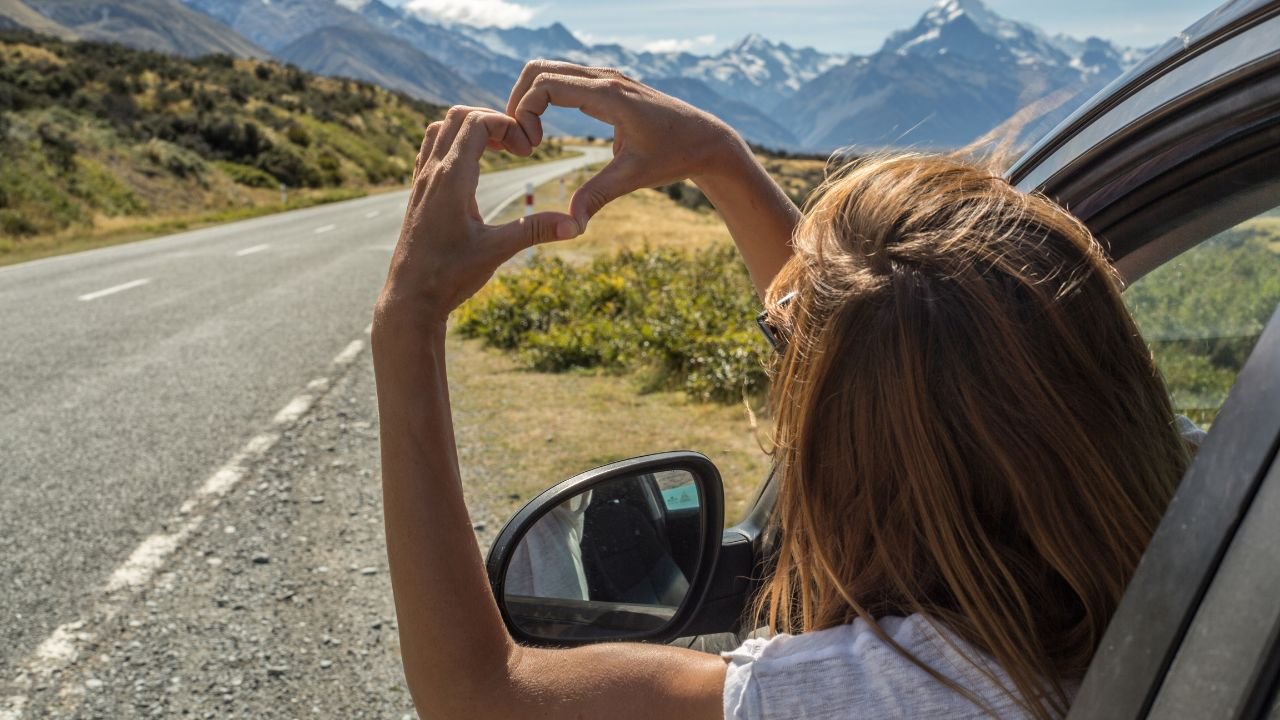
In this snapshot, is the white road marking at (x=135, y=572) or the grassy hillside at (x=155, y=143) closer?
the white road marking at (x=135, y=572)

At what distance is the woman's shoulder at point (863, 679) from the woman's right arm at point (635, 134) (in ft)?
1.56

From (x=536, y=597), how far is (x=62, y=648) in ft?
8.76

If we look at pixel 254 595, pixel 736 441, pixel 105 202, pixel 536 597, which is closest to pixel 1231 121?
pixel 536 597

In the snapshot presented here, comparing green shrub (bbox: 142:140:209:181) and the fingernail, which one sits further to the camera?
green shrub (bbox: 142:140:209:181)

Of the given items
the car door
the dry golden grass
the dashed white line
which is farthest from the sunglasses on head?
the dry golden grass

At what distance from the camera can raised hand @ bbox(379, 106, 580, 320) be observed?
0.96m

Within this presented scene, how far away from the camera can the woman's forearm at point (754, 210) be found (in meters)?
1.46

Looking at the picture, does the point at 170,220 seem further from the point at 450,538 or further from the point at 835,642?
the point at 835,642

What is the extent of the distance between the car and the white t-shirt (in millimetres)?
96

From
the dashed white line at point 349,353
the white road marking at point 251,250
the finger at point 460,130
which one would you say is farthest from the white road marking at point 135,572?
the white road marking at point 251,250

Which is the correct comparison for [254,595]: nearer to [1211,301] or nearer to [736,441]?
[736,441]

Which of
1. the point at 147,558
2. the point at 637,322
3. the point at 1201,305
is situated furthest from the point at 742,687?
the point at 637,322

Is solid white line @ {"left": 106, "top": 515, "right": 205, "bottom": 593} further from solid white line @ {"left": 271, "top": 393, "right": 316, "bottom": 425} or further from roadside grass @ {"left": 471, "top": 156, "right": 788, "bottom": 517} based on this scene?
solid white line @ {"left": 271, "top": 393, "right": 316, "bottom": 425}

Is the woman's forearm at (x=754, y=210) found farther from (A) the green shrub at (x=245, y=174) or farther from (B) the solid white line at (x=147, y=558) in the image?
(A) the green shrub at (x=245, y=174)
